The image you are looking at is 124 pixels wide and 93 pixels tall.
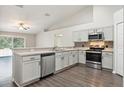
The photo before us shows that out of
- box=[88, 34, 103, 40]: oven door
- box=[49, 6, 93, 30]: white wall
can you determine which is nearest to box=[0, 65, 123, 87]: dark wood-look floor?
box=[88, 34, 103, 40]: oven door

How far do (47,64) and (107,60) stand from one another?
101 inches

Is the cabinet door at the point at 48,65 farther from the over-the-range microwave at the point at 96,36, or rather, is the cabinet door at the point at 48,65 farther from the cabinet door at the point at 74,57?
the over-the-range microwave at the point at 96,36

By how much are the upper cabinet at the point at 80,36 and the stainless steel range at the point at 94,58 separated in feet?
2.91

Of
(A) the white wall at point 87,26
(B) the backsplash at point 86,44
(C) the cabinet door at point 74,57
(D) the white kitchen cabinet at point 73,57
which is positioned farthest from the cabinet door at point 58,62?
(A) the white wall at point 87,26

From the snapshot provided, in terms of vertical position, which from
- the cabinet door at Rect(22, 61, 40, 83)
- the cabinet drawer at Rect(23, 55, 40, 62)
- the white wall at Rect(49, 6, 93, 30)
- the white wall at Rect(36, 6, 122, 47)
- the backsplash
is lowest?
the cabinet door at Rect(22, 61, 40, 83)

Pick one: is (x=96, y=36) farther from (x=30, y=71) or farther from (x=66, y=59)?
(x=30, y=71)

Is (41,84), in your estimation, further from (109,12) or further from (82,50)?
(109,12)

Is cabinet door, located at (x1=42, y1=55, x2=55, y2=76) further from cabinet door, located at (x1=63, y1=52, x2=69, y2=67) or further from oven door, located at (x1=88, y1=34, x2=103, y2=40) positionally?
oven door, located at (x1=88, y1=34, x2=103, y2=40)

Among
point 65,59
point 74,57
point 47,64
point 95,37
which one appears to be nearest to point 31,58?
point 47,64

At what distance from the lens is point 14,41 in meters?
8.36

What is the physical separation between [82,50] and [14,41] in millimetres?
5816

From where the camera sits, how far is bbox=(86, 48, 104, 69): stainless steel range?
4.61 meters

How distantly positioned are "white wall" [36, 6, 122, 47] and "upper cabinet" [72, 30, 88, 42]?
0.25 metres
